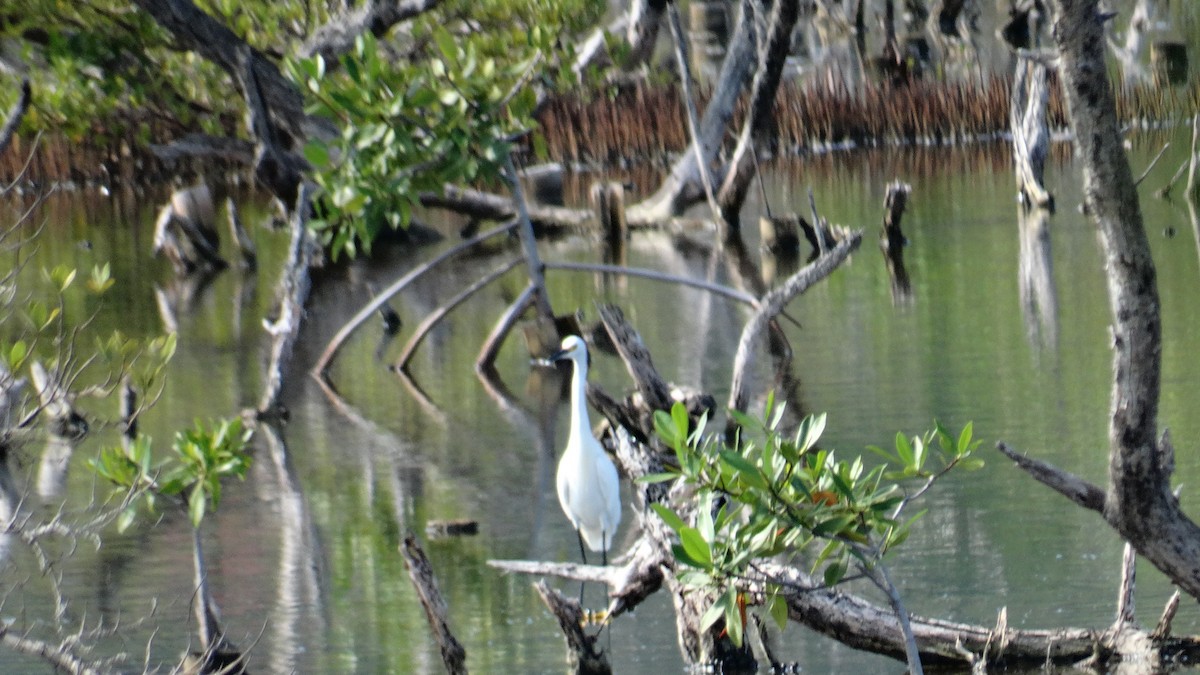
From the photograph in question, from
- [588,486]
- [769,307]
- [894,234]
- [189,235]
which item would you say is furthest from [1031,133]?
[588,486]

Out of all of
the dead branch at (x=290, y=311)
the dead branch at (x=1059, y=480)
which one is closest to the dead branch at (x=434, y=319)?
the dead branch at (x=290, y=311)

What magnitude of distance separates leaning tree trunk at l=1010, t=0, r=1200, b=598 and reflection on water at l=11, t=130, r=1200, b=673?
1281 mm

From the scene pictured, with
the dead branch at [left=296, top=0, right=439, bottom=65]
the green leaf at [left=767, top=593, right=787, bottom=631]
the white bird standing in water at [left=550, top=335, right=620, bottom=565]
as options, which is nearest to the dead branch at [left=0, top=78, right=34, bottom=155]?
the green leaf at [left=767, top=593, right=787, bottom=631]

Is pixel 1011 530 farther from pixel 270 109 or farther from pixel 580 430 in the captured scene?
pixel 270 109

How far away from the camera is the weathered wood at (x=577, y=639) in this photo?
5852 millimetres

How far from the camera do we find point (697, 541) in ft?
14.1

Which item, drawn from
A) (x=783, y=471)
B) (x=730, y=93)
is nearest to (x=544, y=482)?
(x=783, y=471)

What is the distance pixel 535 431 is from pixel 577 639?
16.5 ft

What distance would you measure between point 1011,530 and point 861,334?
5.84 meters

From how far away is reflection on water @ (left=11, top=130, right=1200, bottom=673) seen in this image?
22.2 ft

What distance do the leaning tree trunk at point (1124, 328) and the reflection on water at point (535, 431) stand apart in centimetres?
128

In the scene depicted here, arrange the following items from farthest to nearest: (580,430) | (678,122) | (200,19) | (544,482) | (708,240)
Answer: (678,122)
(708,240)
(200,19)
(544,482)
(580,430)

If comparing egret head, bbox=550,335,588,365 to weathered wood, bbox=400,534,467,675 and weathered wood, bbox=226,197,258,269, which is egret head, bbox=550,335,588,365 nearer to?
weathered wood, bbox=400,534,467,675

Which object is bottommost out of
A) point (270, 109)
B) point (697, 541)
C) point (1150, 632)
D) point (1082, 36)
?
point (1150, 632)
